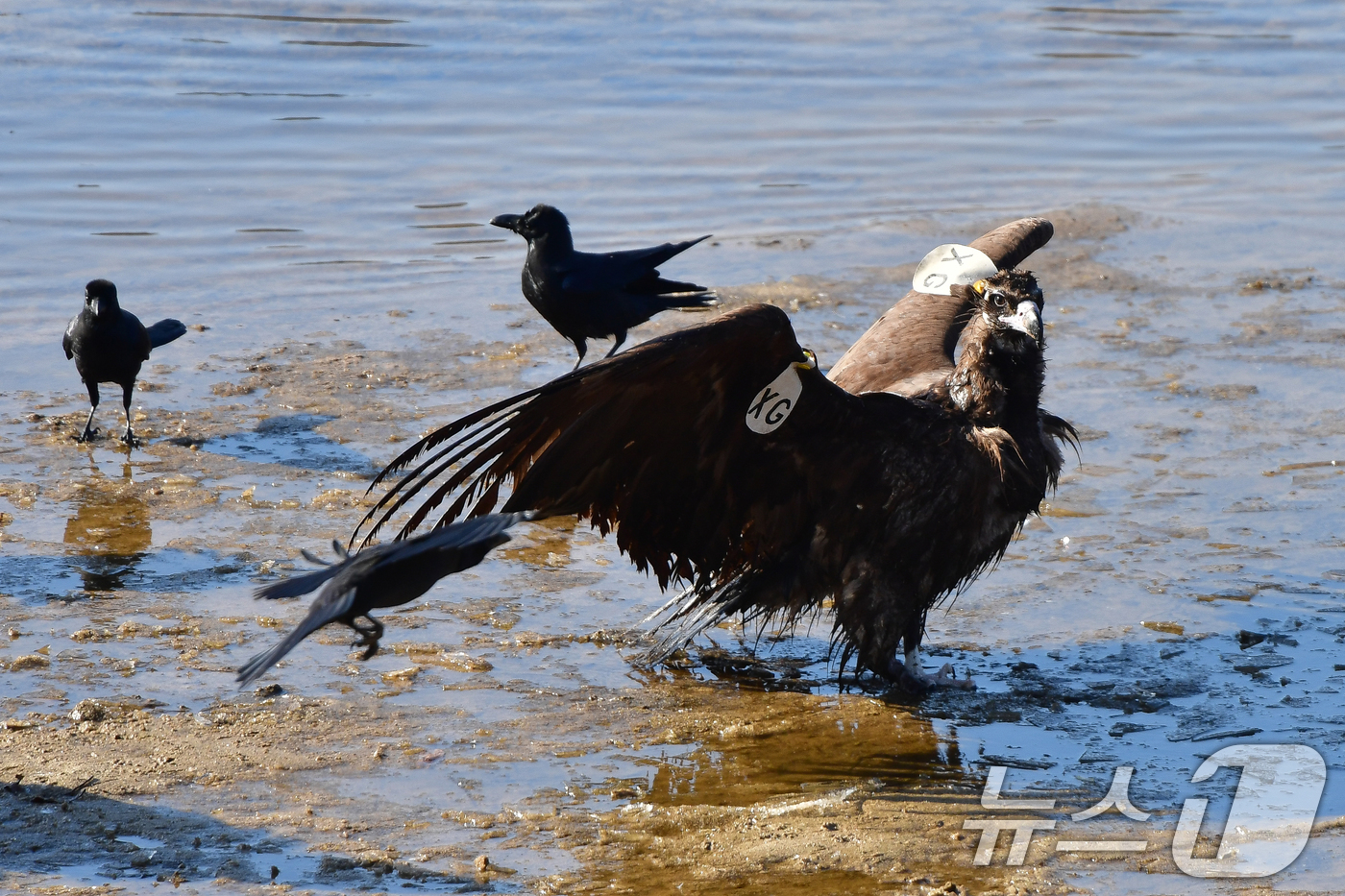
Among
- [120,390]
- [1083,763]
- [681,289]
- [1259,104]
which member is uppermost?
[1259,104]

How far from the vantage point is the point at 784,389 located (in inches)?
163

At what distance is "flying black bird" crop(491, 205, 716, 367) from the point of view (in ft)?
22.7

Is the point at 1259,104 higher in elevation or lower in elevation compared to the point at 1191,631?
higher

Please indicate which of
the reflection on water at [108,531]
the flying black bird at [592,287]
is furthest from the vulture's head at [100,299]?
the flying black bird at [592,287]

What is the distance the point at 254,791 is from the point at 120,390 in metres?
3.49

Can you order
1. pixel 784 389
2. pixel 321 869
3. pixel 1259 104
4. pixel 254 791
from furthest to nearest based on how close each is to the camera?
1. pixel 1259 104
2. pixel 784 389
3. pixel 254 791
4. pixel 321 869

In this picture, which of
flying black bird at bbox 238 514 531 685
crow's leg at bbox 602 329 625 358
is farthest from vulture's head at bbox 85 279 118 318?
flying black bird at bbox 238 514 531 685

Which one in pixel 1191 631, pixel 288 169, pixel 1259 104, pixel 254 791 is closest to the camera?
pixel 254 791

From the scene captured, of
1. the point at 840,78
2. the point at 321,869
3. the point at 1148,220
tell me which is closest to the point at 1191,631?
the point at 321,869

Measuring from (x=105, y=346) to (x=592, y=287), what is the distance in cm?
211

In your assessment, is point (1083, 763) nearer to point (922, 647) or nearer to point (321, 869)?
point (922, 647)

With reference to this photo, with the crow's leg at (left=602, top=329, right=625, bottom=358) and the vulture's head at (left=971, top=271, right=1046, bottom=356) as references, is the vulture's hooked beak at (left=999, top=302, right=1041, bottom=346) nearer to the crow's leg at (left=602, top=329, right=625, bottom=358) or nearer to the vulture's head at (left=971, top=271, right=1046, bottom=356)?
the vulture's head at (left=971, top=271, right=1046, bottom=356)

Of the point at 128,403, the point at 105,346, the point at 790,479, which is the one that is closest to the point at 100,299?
the point at 105,346

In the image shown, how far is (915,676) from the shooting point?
15.5 ft
